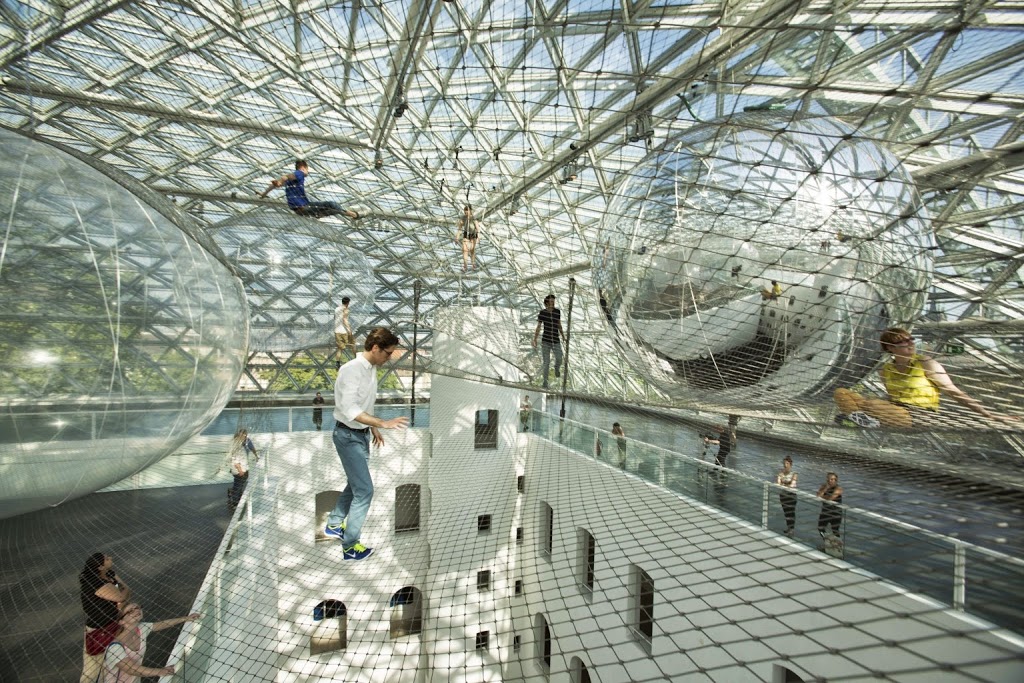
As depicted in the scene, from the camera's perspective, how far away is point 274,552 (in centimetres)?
698

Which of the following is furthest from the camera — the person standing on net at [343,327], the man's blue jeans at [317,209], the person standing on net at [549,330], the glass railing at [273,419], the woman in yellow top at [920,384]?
the glass railing at [273,419]

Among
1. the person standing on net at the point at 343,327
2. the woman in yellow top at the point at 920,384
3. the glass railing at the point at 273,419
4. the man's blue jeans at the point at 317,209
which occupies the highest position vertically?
the man's blue jeans at the point at 317,209

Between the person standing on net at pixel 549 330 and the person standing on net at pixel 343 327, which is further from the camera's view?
the person standing on net at pixel 549 330

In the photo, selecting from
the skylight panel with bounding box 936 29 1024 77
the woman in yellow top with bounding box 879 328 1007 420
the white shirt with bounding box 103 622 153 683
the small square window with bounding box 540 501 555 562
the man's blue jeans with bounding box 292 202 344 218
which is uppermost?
the skylight panel with bounding box 936 29 1024 77

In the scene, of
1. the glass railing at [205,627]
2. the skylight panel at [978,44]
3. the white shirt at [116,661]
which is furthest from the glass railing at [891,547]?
the glass railing at [205,627]

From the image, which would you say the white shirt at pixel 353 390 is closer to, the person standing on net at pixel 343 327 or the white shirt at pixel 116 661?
the white shirt at pixel 116 661

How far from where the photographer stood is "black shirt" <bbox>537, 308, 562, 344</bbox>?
4359 millimetres

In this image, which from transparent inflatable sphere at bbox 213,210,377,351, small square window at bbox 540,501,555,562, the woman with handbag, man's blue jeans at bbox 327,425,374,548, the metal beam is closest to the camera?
the woman with handbag

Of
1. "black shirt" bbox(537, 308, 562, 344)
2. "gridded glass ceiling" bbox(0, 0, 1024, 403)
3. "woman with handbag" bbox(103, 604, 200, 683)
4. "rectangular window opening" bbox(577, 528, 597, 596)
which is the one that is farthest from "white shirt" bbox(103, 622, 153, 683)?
"rectangular window opening" bbox(577, 528, 597, 596)

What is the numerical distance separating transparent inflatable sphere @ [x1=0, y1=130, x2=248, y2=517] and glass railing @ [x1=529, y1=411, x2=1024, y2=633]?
3.06 m

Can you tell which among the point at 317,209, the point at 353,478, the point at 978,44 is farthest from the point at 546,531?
the point at 978,44

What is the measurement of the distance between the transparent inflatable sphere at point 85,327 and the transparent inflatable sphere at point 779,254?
1948 mm

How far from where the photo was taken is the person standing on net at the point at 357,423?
2408 millimetres

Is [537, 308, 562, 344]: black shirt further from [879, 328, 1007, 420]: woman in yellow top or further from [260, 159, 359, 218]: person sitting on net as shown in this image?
[879, 328, 1007, 420]: woman in yellow top
